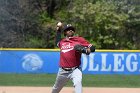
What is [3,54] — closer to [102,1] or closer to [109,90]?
[109,90]

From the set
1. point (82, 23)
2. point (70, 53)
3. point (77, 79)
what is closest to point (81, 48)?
point (70, 53)

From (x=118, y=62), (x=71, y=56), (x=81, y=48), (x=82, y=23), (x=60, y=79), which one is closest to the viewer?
(x=81, y=48)

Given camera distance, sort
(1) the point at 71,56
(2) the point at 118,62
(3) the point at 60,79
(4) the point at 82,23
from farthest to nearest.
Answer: (4) the point at 82,23 < (2) the point at 118,62 < (3) the point at 60,79 < (1) the point at 71,56

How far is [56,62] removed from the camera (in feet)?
70.8

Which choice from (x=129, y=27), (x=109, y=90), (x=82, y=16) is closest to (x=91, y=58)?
(x=109, y=90)

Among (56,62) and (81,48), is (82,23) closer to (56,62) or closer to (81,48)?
(56,62)

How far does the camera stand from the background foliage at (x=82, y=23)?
107 feet

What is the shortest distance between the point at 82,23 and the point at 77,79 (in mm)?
23245

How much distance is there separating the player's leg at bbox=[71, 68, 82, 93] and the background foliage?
74.3 feet

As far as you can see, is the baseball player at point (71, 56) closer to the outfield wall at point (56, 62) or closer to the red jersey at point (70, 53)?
the red jersey at point (70, 53)

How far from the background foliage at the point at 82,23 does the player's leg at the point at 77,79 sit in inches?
891

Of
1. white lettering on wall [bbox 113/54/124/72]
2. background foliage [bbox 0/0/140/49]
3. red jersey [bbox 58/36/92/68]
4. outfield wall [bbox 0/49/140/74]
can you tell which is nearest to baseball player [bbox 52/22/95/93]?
red jersey [bbox 58/36/92/68]

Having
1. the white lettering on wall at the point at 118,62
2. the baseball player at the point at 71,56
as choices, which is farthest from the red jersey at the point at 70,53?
the white lettering on wall at the point at 118,62

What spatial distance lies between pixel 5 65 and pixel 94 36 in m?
12.0
